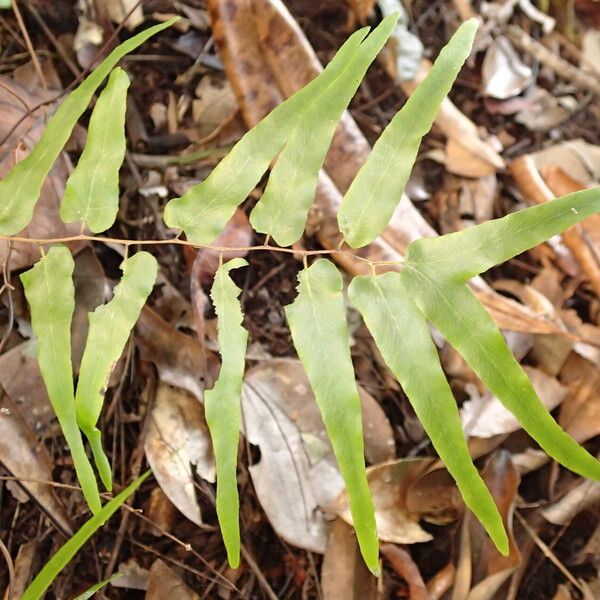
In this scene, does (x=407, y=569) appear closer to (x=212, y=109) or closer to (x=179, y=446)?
(x=179, y=446)

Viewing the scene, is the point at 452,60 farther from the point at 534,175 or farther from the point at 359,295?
the point at 534,175

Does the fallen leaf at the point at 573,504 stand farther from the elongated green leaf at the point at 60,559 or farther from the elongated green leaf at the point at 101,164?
→ the elongated green leaf at the point at 101,164

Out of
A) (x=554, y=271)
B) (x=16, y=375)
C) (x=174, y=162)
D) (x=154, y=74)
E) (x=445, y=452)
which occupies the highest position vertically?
(x=154, y=74)

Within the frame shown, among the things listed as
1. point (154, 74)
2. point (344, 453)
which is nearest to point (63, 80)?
point (154, 74)

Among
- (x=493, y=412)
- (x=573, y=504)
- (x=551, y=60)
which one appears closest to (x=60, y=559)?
(x=493, y=412)

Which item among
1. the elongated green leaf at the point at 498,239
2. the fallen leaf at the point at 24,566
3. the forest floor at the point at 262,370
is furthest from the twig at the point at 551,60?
the fallen leaf at the point at 24,566

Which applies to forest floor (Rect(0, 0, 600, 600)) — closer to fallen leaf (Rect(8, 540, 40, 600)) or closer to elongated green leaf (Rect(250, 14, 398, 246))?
fallen leaf (Rect(8, 540, 40, 600))

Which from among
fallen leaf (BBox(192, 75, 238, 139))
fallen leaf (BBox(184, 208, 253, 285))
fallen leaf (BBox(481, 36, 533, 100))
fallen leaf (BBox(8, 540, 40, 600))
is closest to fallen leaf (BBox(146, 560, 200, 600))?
fallen leaf (BBox(8, 540, 40, 600))
